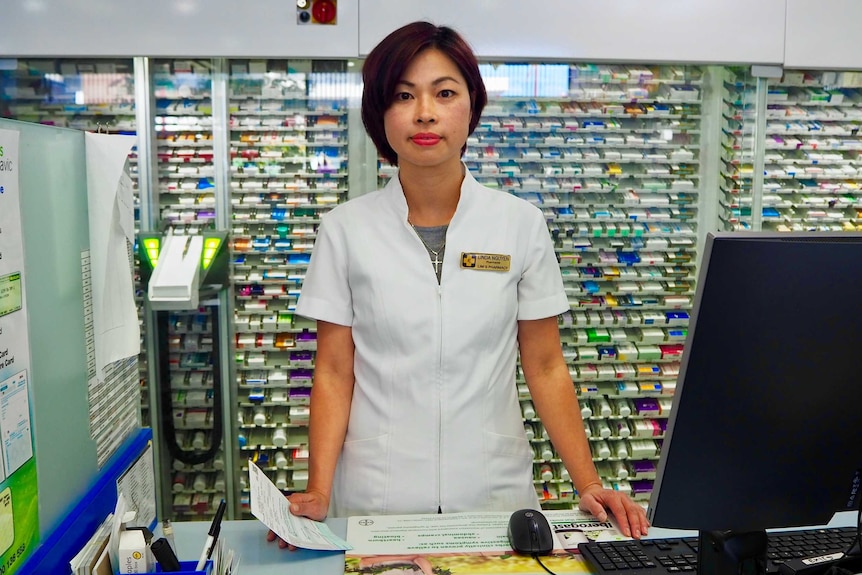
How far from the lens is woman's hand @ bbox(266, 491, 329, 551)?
1513 mm

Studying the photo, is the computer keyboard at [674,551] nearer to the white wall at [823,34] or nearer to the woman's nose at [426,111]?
the woman's nose at [426,111]

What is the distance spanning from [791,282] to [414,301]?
39.5 inches

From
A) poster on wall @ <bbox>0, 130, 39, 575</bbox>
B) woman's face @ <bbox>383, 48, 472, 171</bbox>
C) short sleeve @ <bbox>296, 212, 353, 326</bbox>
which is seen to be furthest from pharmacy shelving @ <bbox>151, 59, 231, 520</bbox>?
poster on wall @ <bbox>0, 130, 39, 575</bbox>

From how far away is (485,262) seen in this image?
187 cm

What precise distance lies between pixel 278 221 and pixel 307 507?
6.02ft

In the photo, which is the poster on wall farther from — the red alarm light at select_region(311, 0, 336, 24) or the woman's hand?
the red alarm light at select_region(311, 0, 336, 24)

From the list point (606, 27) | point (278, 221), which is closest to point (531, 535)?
point (278, 221)

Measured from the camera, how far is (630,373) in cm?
338

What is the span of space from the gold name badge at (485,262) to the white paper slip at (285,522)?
2.24ft

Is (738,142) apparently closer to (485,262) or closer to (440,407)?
(485,262)

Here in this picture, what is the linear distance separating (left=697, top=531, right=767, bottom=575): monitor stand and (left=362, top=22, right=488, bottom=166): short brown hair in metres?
1.15

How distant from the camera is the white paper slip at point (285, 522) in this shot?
133 centimetres

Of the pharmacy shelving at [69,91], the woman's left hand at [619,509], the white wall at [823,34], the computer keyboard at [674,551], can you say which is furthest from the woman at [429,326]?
the white wall at [823,34]

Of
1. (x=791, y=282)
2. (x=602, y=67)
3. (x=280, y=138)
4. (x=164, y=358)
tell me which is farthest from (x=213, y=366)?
(x=791, y=282)
